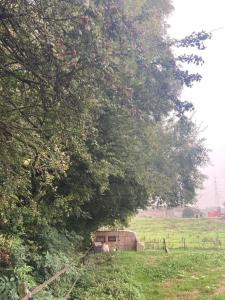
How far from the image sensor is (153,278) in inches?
586

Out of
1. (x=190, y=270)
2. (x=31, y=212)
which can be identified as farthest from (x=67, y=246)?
(x=190, y=270)

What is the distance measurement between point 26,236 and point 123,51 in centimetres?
633

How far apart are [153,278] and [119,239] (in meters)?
10.8

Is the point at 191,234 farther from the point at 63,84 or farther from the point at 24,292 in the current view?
the point at 63,84

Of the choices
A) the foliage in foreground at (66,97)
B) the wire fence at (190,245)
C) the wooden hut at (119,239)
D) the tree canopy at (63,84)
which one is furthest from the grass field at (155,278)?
the wire fence at (190,245)

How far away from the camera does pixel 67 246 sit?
1277 centimetres

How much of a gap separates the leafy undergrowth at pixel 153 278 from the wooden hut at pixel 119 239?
4526mm

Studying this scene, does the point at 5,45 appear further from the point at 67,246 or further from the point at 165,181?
the point at 165,181

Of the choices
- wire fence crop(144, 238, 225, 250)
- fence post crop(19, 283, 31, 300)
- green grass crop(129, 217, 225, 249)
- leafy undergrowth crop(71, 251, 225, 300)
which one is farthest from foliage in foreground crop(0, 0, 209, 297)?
green grass crop(129, 217, 225, 249)

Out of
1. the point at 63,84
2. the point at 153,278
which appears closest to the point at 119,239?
the point at 153,278

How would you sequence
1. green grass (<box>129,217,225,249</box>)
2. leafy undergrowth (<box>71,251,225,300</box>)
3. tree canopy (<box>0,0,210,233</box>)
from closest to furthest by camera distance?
tree canopy (<box>0,0,210,233</box>) < leafy undergrowth (<box>71,251,225,300</box>) < green grass (<box>129,217,225,249</box>)

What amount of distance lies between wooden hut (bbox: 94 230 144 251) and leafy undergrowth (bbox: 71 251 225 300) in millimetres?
4526

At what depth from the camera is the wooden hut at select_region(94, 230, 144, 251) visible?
2508 centimetres

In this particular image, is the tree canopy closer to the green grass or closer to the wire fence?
the wire fence
